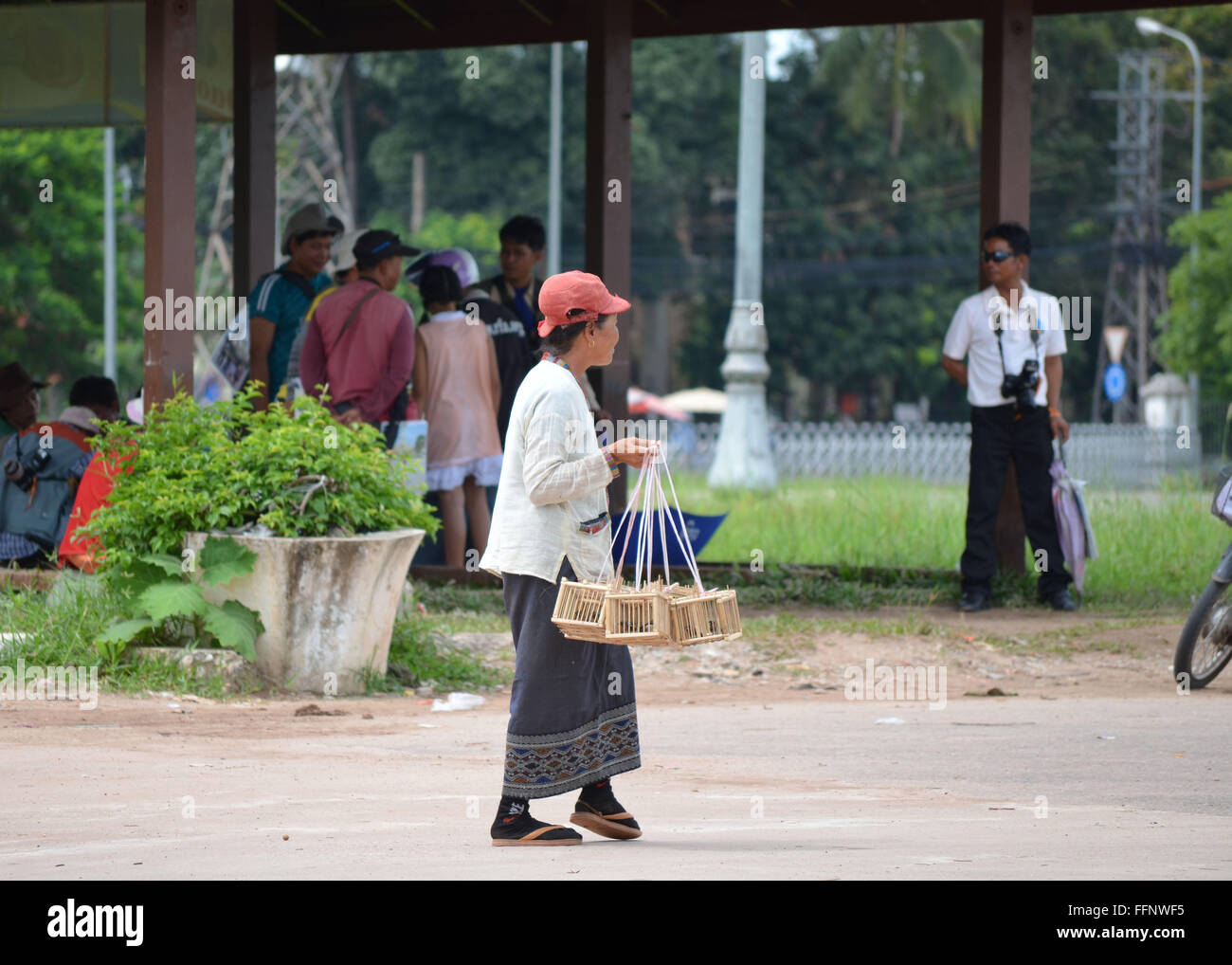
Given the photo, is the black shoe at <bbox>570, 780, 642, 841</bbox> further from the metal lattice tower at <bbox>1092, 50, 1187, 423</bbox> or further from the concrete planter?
the metal lattice tower at <bbox>1092, 50, 1187, 423</bbox>

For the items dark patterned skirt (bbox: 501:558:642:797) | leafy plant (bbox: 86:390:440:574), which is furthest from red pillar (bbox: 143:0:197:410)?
dark patterned skirt (bbox: 501:558:642:797)

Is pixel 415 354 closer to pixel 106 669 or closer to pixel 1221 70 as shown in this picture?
pixel 106 669

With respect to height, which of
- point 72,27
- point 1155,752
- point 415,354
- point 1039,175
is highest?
point 1039,175

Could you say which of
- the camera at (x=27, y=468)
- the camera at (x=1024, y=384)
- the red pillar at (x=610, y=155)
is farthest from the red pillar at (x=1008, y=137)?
the camera at (x=27, y=468)

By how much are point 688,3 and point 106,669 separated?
7236mm

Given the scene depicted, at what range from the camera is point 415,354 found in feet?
37.0

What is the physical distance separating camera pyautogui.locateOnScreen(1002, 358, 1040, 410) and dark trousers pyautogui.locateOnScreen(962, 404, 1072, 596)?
9cm

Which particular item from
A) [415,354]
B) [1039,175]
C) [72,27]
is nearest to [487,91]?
[1039,175]

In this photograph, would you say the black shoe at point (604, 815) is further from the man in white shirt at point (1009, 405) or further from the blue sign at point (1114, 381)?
the blue sign at point (1114, 381)

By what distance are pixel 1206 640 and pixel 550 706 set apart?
4810 mm

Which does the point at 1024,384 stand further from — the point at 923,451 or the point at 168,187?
the point at 923,451

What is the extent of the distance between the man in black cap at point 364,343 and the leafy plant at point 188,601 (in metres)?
2.10

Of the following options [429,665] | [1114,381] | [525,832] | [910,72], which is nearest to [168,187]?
[429,665]

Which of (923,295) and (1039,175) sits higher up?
(1039,175)
